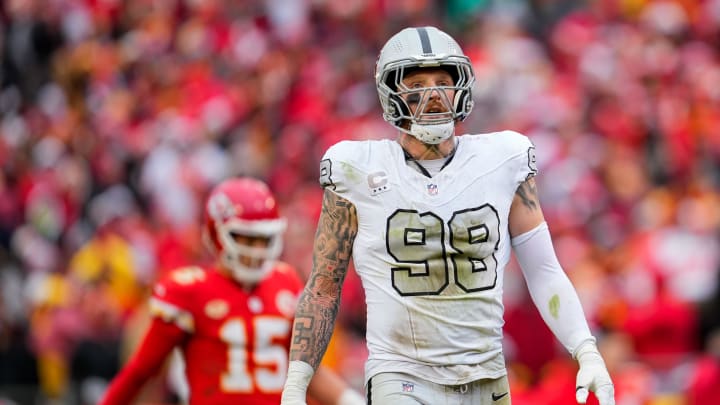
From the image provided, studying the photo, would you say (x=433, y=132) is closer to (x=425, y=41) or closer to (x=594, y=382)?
(x=425, y=41)

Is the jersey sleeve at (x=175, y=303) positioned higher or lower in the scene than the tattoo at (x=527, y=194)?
lower

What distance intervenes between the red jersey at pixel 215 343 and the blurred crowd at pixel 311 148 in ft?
8.36

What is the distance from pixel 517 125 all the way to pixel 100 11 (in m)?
6.01

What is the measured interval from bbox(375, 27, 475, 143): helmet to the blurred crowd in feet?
12.2

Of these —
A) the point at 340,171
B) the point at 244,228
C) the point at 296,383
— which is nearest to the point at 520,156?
the point at 340,171

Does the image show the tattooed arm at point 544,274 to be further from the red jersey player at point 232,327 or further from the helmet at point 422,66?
the red jersey player at point 232,327

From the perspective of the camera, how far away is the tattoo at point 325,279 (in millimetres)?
4883

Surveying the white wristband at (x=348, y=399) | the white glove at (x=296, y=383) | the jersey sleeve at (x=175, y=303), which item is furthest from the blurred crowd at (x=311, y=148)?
the white glove at (x=296, y=383)

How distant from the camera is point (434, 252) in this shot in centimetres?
472

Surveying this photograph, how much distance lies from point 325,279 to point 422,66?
781 mm

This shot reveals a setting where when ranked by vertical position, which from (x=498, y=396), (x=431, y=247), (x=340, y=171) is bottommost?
(x=498, y=396)

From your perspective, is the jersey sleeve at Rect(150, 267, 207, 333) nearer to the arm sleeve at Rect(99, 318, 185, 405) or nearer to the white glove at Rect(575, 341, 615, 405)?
the arm sleeve at Rect(99, 318, 185, 405)

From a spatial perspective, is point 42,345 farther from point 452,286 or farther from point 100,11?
point 452,286

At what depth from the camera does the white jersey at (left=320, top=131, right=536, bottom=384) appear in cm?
473
